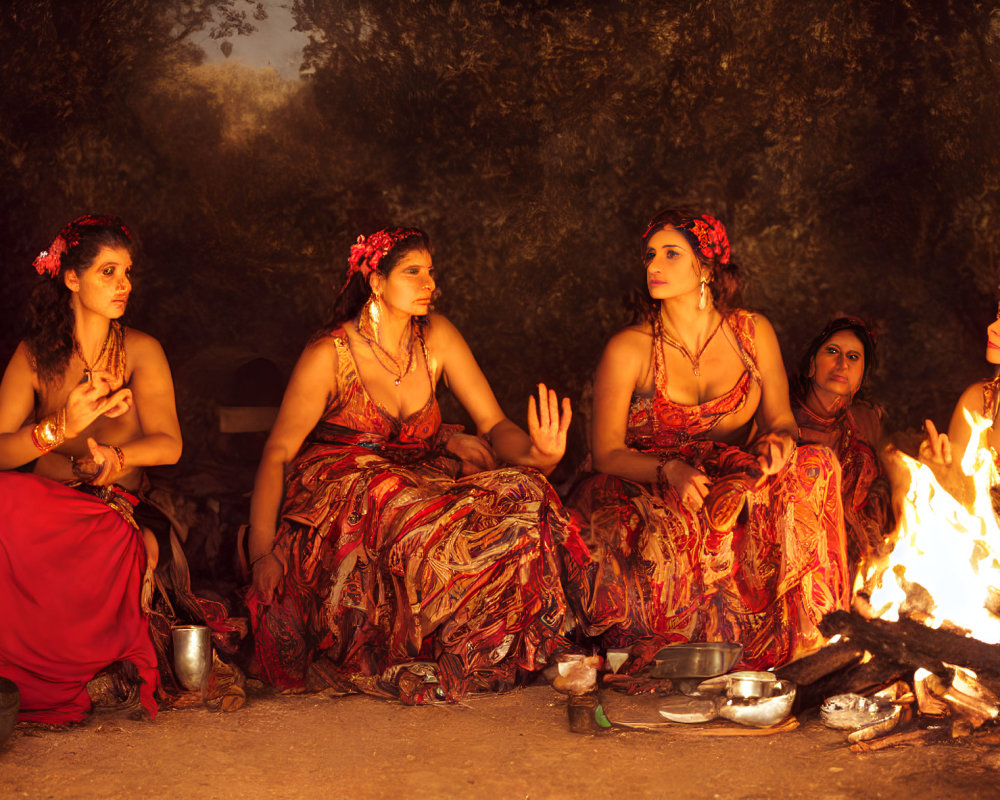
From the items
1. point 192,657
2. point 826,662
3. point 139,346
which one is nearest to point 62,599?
point 192,657

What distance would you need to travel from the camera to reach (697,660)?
386 centimetres

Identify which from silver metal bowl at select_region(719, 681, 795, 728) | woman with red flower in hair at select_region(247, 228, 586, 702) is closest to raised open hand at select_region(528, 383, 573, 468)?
woman with red flower in hair at select_region(247, 228, 586, 702)

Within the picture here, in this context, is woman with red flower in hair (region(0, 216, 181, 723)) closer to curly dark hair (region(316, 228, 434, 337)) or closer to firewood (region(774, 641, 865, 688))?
curly dark hair (region(316, 228, 434, 337))

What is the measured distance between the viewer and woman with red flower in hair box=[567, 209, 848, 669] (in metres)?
4.08

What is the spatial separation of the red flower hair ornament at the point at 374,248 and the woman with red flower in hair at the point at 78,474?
864 mm

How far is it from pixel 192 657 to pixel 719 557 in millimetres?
1898

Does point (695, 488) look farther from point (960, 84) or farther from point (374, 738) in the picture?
point (960, 84)

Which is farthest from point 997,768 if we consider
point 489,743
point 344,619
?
point 344,619

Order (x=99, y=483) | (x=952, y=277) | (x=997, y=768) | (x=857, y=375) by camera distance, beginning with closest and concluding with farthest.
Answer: (x=997, y=768), (x=99, y=483), (x=857, y=375), (x=952, y=277)

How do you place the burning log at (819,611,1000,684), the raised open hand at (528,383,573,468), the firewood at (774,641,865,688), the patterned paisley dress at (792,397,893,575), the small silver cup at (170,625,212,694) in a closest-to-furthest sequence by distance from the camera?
1. the burning log at (819,611,1000,684)
2. the firewood at (774,641,865,688)
3. the small silver cup at (170,625,212,694)
4. the raised open hand at (528,383,573,468)
5. the patterned paisley dress at (792,397,893,575)

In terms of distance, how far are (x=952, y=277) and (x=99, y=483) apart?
4.01 metres

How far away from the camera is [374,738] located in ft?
11.6

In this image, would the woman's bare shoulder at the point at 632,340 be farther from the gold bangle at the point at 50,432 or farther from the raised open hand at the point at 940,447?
the gold bangle at the point at 50,432

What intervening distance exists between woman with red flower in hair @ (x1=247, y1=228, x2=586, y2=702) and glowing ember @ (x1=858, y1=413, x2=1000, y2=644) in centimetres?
110
